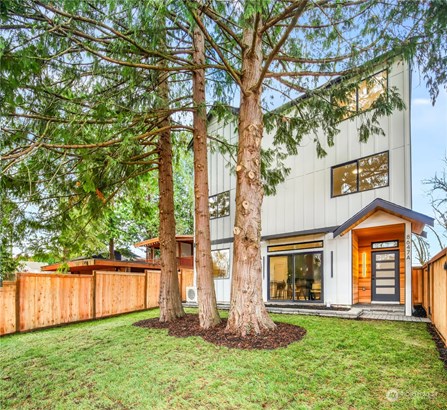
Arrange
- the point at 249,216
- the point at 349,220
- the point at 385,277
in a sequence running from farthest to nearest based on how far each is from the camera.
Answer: the point at 385,277 < the point at 349,220 < the point at 249,216

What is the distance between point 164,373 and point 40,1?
5.61m

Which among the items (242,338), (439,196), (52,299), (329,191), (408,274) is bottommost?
(52,299)

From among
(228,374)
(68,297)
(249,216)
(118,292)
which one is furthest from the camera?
(118,292)

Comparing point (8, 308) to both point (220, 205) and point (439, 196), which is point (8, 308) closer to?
point (220, 205)

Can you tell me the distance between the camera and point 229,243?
13375 mm

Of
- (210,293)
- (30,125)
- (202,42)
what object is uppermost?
(202,42)

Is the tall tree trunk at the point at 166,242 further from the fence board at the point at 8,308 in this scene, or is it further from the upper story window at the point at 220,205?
the upper story window at the point at 220,205

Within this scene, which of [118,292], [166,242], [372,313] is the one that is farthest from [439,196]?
[118,292]

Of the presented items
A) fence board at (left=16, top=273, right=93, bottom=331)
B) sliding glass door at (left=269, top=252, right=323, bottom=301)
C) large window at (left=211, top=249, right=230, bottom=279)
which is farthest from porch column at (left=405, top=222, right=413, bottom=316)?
fence board at (left=16, top=273, right=93, bottom=331)

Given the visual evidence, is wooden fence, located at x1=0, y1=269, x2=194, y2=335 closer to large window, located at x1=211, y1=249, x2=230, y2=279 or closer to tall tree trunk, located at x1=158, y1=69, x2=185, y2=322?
large window, located at x1=211, y1=249, x2=230, y2=279

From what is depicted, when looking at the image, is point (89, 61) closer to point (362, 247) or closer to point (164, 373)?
point (164, 373)

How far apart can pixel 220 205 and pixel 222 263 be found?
2.54 m

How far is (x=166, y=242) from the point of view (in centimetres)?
764

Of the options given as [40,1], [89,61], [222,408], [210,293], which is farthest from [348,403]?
[89,61]
